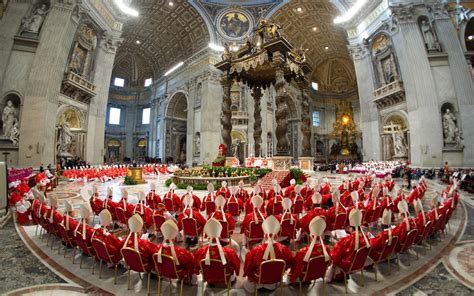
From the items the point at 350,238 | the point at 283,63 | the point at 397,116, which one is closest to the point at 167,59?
the point at 283,63

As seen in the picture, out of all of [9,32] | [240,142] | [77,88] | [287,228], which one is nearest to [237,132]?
[240,142]

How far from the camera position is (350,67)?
103 ft

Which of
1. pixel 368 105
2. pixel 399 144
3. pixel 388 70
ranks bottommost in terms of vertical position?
pixel 399 144

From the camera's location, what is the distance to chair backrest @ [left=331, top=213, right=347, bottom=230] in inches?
152

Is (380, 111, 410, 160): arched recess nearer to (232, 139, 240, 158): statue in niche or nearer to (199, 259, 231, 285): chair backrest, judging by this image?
(232, 139, 240, 158): statue in niche

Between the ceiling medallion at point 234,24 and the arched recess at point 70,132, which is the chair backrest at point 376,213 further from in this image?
the ceiling medallion at point 234,24

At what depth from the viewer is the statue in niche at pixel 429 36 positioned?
49.4 ft

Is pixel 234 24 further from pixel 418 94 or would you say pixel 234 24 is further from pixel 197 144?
pixel 418 94

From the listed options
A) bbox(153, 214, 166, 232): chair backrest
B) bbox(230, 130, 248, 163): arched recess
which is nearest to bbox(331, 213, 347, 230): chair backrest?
bbox(153, 214, 166, 232): chair backrest

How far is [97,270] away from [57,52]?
16.1m

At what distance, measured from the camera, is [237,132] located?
23.7 m

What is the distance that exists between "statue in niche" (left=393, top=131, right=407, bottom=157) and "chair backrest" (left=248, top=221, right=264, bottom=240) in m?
18.1

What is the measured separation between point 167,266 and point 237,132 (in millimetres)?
21688

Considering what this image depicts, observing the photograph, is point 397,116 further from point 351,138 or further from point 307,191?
point 307,191
